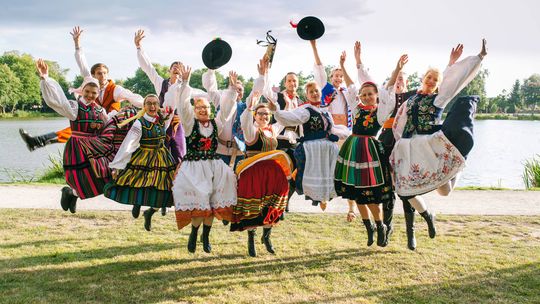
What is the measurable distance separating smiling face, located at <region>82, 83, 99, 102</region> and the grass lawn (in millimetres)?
1927

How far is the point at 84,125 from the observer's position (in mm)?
5590

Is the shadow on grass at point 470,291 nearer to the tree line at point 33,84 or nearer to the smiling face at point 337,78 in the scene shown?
the smiling face at point 337,78

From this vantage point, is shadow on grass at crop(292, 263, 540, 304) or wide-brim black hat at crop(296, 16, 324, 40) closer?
shadow on grass at crop(292, 263, 540, 304)

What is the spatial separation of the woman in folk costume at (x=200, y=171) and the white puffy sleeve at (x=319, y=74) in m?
1.70

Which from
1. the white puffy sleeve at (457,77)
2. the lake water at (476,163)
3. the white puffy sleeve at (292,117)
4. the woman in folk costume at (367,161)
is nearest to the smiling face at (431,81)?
the white puffy sleeve at (457,77)

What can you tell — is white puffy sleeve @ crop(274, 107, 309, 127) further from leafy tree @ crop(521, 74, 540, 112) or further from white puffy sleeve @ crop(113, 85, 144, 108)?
leafy tree @ crop(521, 74, 540, 112)

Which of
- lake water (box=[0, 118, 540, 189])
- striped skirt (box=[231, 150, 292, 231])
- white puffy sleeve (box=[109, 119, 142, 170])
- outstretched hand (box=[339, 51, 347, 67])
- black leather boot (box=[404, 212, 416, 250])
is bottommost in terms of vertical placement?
lake water (box=[0, 118, 540, 189])

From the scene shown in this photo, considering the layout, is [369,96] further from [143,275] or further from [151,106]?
[143,275]

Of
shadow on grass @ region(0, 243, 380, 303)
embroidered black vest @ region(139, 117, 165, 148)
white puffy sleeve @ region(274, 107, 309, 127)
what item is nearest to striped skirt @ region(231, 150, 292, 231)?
white puffy sleeve @ region(274, 107, 309, 127)

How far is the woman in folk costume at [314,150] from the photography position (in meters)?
5.19

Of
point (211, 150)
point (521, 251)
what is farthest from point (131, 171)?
point (521, 251)

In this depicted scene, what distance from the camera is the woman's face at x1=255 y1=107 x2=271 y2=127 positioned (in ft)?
17.9

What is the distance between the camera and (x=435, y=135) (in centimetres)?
488

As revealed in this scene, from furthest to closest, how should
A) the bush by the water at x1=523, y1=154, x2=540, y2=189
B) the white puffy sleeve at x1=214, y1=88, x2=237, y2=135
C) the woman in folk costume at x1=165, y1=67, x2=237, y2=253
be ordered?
the bush by the water at x1=523, y1=154, x2=540, y2=189
the white puffy sleeve at x1=214, y1=88, x2=237, y2=135
the woman in folk costume at x1=165, y1=67, x2=237, y2=253
